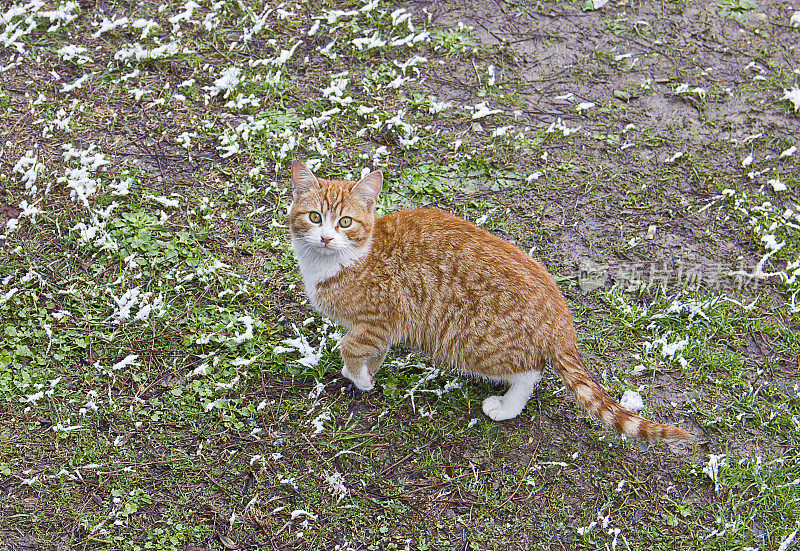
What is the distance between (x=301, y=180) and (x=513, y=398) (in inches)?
66.2

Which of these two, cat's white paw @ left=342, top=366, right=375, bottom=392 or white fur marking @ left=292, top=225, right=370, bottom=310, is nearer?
white fur marking @ left=292, top=225, right=370, bottom=310

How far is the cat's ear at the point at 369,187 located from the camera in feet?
13.3

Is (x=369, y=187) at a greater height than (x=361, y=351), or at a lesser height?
greater

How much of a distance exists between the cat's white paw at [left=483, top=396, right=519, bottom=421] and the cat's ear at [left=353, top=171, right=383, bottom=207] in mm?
1297

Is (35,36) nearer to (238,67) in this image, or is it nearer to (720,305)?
(238,67)

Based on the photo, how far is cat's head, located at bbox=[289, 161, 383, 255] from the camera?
12.9 feet

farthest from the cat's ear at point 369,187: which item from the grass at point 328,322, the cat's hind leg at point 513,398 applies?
the cat's hind leg at point 513,398

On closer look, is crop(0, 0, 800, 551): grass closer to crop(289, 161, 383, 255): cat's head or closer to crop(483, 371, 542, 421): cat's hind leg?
crop(483, 371, 542, 421): cat's hind leg

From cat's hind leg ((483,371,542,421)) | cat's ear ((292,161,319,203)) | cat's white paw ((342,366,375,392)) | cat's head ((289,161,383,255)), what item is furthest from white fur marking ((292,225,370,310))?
cat's hind leg ((483,371,542,421))

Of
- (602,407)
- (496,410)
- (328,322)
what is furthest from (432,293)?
(602,407)

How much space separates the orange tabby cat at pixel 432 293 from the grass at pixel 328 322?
Answer: 33cm

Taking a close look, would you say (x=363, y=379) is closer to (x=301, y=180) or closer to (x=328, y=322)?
(x=328, y=322)

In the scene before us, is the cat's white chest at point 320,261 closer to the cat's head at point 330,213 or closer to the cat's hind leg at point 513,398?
the cat's head at point 330,213

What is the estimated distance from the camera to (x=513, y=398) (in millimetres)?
4039
